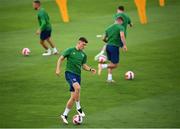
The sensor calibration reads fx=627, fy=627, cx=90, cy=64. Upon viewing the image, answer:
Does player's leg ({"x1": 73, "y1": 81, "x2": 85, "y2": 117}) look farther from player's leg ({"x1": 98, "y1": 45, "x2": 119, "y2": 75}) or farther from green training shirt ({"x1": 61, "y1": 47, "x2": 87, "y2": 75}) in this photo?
player's leg ({"x1": 98, "y1": 45, "x2": 119, "y2": 75})

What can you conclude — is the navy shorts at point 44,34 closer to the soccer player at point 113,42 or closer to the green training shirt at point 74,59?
the soccer player at point 113,42

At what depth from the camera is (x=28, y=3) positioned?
44.4 m

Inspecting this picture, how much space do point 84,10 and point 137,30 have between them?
7446 millimetres

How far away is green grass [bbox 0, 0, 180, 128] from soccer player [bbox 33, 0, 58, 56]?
0.56 metres

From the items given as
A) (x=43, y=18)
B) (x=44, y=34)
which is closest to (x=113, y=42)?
(x=43, y=18)

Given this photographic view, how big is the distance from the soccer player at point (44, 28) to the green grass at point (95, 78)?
561 mm

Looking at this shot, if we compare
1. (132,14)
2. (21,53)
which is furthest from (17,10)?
(21,53)

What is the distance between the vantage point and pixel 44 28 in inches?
1102

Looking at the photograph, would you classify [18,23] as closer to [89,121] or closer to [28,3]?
[28,3]

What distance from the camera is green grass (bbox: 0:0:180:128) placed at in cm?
1891

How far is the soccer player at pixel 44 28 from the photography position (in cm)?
2772

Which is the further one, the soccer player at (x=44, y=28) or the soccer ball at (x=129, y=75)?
the soccer player at (x=44, y=28)

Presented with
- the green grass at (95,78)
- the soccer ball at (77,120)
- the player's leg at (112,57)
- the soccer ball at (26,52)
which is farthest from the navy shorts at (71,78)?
the soccer ball at (26,52)

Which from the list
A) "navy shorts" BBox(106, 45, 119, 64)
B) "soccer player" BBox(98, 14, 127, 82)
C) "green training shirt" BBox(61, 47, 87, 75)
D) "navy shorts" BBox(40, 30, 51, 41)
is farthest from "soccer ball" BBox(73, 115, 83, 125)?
"navy shorts" BBox(40, 30, 51, 41)
